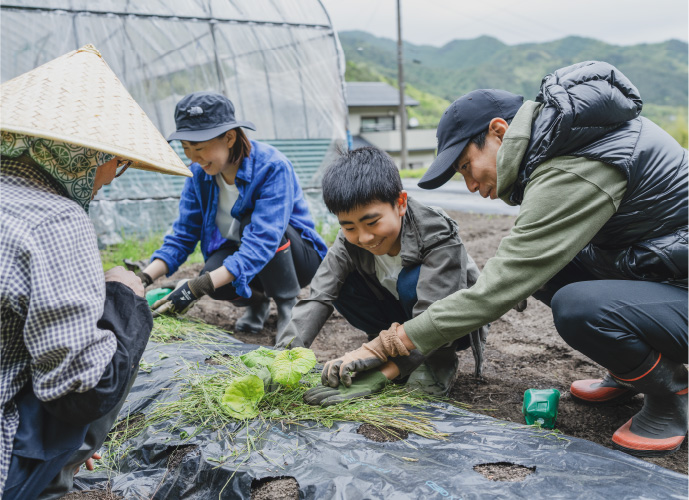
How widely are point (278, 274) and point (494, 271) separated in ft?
4.89

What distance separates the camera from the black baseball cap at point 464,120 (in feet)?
5.92

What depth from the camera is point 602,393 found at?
2.10 m

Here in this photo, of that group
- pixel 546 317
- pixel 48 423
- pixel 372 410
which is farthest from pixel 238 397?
pixel 546 317

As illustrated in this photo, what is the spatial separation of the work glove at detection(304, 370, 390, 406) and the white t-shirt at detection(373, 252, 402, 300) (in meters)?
0.37

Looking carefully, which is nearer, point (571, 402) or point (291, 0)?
point (571, 402)

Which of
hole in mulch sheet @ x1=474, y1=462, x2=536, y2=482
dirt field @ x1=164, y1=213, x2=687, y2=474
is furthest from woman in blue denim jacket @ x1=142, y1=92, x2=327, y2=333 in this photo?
hole in mulch sheet @ x1=474, y1=462, x2=536, y2=482

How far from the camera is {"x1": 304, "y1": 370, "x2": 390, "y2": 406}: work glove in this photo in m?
1.87

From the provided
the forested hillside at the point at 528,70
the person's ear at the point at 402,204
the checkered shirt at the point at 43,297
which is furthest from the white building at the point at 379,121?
the checkered shirt at the point at 43,297

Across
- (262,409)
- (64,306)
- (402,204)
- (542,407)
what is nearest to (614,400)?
(542,407)

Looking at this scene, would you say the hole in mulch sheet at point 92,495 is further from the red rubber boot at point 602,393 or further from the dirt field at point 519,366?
the red rubber boot at point 602,393

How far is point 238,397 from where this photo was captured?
1800 mm

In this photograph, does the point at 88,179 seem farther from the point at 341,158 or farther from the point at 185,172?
the point at 341,158

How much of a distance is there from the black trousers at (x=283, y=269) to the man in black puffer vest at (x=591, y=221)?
1216mm

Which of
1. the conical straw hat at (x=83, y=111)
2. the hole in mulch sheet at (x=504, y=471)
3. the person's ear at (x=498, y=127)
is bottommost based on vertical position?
the hole in mulch sheet at (x=504, y=471)
